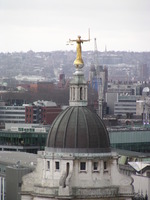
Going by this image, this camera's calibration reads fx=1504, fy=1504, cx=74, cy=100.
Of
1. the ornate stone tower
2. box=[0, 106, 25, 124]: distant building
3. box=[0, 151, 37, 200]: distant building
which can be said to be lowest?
box=[0, 106, 25, 124]: distant building

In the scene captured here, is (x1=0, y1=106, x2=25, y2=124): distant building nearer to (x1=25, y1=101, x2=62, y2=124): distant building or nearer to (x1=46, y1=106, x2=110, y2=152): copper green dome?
(x1=25, y1=101, x2=62, y2=124): distant building

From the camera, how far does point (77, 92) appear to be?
136 feet

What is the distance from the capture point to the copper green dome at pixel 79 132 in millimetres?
40719

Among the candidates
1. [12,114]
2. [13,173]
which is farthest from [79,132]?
[12,114]

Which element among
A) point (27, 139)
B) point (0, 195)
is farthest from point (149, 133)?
point (0, 195)

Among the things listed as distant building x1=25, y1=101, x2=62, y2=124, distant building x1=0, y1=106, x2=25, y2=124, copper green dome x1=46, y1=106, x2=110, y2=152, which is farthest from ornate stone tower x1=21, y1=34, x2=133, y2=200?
distant building x1=0, y1=106, x2=25, y2=124

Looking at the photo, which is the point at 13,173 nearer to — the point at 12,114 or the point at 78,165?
the point at 78,165

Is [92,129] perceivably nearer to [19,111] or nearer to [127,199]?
[127,199]

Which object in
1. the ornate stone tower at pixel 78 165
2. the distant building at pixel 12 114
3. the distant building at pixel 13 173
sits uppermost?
the ornate stone tower at pixel 78 165

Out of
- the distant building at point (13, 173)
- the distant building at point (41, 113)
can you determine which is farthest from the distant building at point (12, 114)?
the distant building at point (13, 173)

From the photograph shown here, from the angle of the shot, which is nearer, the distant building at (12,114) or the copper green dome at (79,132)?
the copper green dome at (79,132)

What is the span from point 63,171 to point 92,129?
1.44 meters

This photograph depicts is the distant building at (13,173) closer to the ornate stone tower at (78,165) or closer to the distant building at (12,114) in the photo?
the ornate stone tower at (78,165)

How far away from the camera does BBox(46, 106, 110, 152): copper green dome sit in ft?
134
